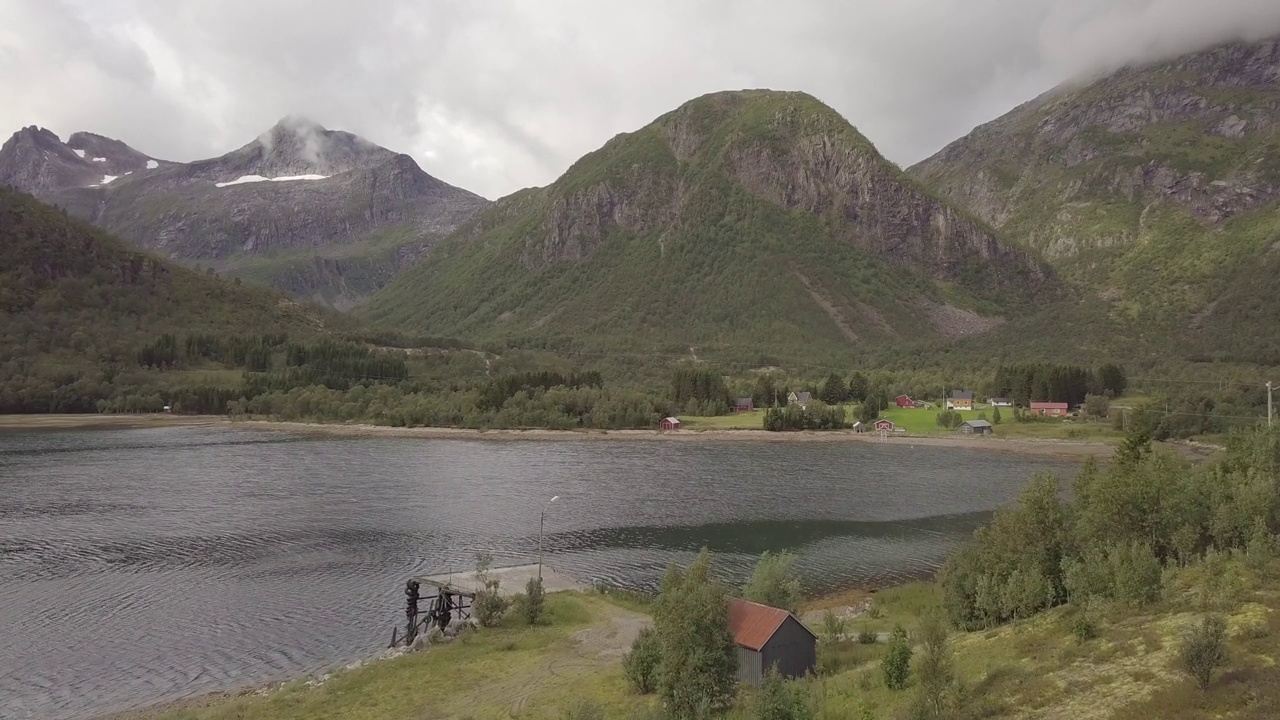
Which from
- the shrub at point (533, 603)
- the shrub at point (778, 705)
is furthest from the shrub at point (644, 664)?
the shrub at point (533, 603)

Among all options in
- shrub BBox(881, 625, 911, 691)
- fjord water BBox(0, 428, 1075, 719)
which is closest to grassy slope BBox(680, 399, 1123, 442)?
fjord water BBox(0, 428, 1075, 719)

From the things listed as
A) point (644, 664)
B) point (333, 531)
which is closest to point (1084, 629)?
point (644, 664)

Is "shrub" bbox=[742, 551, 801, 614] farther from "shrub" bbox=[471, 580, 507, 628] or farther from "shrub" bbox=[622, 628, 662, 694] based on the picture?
"shrub" bbox=[471, 580, 507, 628]

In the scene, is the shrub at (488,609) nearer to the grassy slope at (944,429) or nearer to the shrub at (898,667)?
the shrub at (898,667)

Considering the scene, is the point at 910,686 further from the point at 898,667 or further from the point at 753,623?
the point at 753,623

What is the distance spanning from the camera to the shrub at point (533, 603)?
40625mm

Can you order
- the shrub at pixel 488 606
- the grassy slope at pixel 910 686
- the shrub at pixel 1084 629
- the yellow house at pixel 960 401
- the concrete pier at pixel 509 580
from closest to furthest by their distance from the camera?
the grassy slope at pixel 910 686
the shrub at pixel 1084 629
the shrub at pixel 488 606
the concrete pier at pixel 509 580
the yellow house at pixel 960 401

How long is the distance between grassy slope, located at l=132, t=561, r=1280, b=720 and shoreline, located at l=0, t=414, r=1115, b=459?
279 feet

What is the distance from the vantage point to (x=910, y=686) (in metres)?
24.7

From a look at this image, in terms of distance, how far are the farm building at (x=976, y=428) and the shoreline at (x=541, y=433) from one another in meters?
3.75

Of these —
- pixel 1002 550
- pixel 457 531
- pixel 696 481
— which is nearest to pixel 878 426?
pixel 696 481

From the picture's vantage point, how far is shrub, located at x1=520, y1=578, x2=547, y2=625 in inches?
1599

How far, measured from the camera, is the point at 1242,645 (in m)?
20.5

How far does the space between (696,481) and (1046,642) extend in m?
64.4
